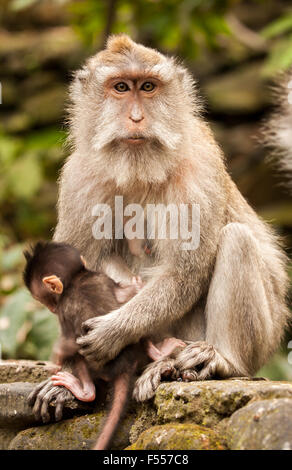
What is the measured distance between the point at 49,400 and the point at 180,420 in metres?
1.11

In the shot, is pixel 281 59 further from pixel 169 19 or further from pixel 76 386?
pixel 76 386

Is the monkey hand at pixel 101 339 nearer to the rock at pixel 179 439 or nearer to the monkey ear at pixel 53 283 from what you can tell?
the monkey ear at pixel 53 283

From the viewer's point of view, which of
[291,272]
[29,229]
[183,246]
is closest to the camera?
[183,246]

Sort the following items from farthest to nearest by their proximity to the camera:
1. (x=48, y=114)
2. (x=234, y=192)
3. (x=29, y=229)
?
(x=48, y=114) → (x=29, y=229) → (x=234, y=192)

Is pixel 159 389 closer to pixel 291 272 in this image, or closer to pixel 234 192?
pixel 234 192

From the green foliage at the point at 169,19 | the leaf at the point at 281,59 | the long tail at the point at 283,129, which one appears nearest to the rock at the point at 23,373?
the long tail at the point at 283,129

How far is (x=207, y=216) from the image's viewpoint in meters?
5.86

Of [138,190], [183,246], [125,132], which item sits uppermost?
[125,132]

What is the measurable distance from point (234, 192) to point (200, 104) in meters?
0.92

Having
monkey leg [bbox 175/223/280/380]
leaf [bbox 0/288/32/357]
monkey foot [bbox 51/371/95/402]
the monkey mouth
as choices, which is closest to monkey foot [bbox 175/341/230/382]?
monkey leg [bbox 175/223/280/380]

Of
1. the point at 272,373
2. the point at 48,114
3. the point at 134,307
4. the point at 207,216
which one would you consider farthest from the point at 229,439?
the point at 48,114

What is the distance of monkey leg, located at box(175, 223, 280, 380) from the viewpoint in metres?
5.75

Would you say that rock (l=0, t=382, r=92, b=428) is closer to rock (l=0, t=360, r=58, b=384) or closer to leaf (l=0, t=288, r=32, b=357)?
rock (l=0, t=360, r=58, b=384)

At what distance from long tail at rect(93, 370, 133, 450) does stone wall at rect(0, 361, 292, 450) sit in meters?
0.20
